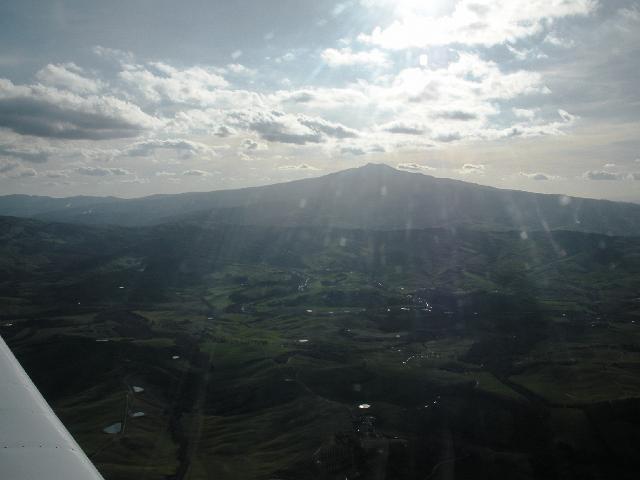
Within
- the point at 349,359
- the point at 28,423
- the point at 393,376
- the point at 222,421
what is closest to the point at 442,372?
the point at 393,376

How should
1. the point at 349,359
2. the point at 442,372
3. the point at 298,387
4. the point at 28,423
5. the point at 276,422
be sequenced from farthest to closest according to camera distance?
the point at 349,359 → the point at 442,372 → the point at 298,387 → the point at 276,422 → the point at 28,423

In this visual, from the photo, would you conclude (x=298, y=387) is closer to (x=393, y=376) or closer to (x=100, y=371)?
(x=393, y=376)

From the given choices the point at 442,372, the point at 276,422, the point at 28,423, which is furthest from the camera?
the point at 442,372

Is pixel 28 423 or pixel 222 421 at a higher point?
pixel 28 423

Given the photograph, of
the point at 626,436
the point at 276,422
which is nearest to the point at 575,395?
the point at 626,436

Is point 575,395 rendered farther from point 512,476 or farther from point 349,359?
point 349,359

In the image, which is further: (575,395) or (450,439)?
(575,395)
